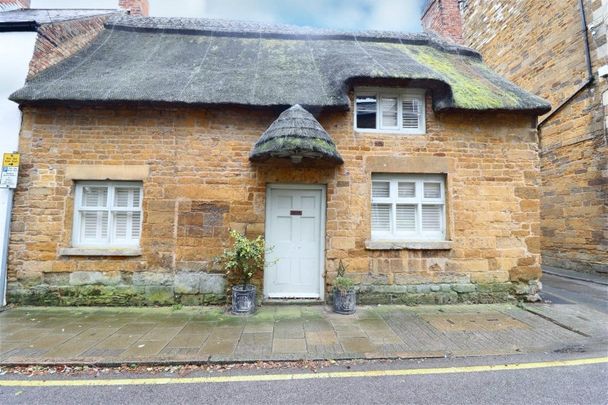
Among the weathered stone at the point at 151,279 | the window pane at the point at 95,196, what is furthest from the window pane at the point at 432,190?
the window pane at the point at 95,196

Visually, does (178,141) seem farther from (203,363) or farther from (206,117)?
(203,363)

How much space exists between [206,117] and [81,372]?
4759 mm

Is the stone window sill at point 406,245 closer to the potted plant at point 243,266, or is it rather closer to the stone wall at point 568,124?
the potted plant at point 243,266

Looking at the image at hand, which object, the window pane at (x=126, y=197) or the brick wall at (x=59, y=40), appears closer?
the window pane at (x=126, y=197)

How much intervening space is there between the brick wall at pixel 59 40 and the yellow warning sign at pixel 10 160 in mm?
1672

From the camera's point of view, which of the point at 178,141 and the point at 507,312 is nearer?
the point at 507,312

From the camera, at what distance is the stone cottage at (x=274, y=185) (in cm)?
627

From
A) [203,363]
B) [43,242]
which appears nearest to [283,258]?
[203,363]

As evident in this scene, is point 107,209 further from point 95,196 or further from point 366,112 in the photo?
point 366,112

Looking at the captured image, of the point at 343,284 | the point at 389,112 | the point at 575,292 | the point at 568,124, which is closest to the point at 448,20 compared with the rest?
the point at 568,124

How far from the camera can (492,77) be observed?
7.93 metres

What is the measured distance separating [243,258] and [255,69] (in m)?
4.35

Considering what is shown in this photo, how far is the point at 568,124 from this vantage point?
988 centimetres

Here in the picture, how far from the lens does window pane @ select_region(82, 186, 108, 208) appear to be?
21.4 feet
